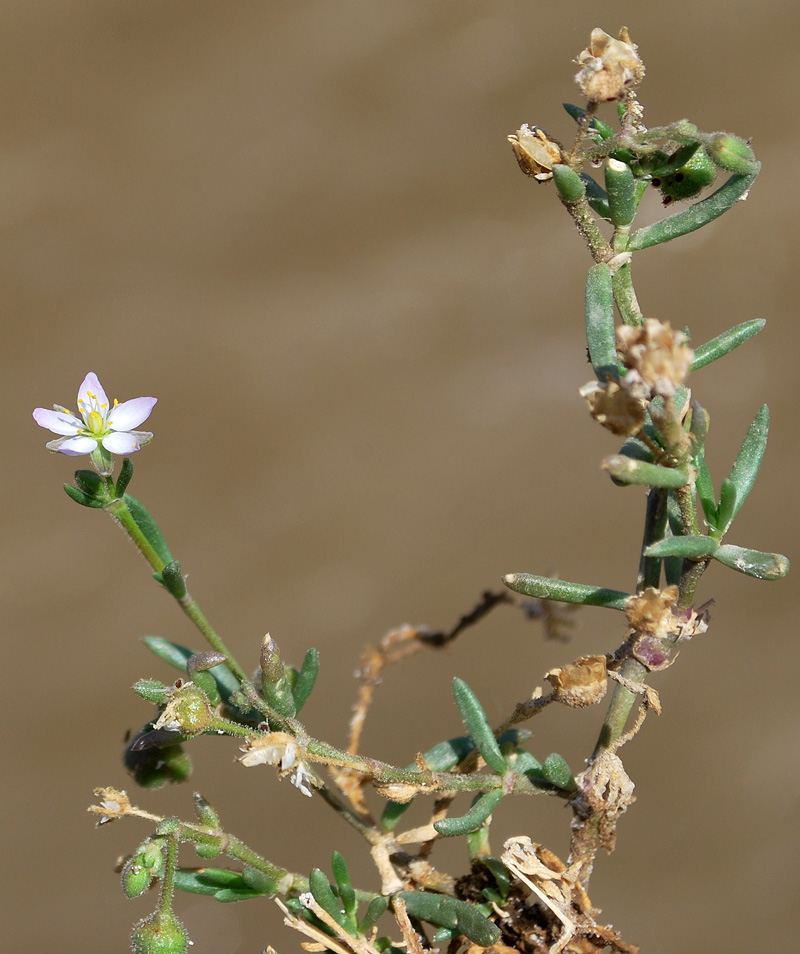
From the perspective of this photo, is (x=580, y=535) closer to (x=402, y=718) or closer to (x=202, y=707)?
(x=402, y=718)

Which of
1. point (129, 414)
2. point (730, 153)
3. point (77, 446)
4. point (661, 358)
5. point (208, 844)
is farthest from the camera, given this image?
point (129, 414)

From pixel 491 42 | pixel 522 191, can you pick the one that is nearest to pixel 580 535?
pixel 522 191

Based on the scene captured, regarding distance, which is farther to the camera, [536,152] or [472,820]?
[472,820]

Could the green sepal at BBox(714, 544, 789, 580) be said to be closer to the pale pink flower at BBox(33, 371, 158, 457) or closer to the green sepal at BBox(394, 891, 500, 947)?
the green sepal at BBox(394, 891, 500, 947)

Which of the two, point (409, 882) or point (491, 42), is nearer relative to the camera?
point (409, 882)

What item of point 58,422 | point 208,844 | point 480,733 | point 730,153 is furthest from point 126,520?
point 730,153

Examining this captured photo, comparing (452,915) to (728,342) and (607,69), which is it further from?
(607,69)

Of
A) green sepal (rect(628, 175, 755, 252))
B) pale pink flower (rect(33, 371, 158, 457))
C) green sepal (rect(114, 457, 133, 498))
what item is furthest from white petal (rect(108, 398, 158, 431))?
green sepal (rect(628, 175, 755, 252))
